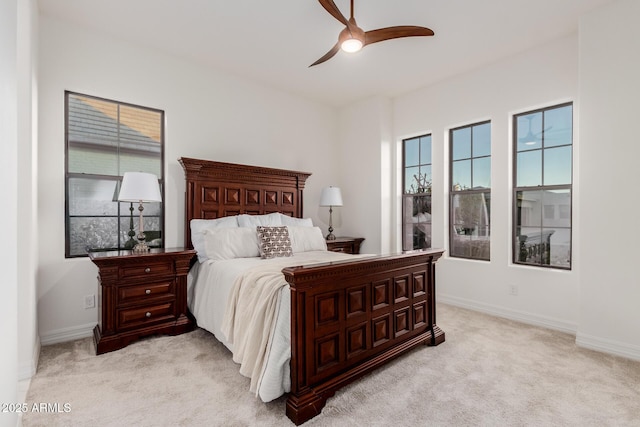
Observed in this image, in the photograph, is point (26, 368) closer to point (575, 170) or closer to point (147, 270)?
point (147, 270)

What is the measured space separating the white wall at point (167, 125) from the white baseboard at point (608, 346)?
136 inches

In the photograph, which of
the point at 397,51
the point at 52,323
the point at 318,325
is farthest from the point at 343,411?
the point at 397,51

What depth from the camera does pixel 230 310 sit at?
2.47 meters

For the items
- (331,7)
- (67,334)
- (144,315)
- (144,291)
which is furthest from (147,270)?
(331,7)

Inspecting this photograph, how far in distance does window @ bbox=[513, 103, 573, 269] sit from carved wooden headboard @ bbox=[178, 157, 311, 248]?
8.89ft

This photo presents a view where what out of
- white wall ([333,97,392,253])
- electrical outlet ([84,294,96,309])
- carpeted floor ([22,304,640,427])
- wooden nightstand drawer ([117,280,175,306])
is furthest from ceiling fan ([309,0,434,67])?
electrical outlet ([84,294,96,309])

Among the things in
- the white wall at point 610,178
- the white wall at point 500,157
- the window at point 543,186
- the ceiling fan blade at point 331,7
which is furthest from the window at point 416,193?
the ceiling fan blade at point 331,7

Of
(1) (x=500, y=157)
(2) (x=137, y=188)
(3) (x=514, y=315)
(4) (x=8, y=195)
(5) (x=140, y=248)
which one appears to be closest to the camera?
(4) (x=8, y=195)

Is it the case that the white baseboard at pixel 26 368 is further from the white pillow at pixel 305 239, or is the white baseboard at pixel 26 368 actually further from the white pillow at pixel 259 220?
the white pillow at pixel 305 239

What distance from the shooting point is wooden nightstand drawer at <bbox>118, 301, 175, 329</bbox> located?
287cm

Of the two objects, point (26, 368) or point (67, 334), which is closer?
point (26, 368)

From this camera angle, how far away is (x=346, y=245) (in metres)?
4.71

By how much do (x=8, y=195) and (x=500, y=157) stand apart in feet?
14.0

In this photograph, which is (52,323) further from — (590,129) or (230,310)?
(590,129)
